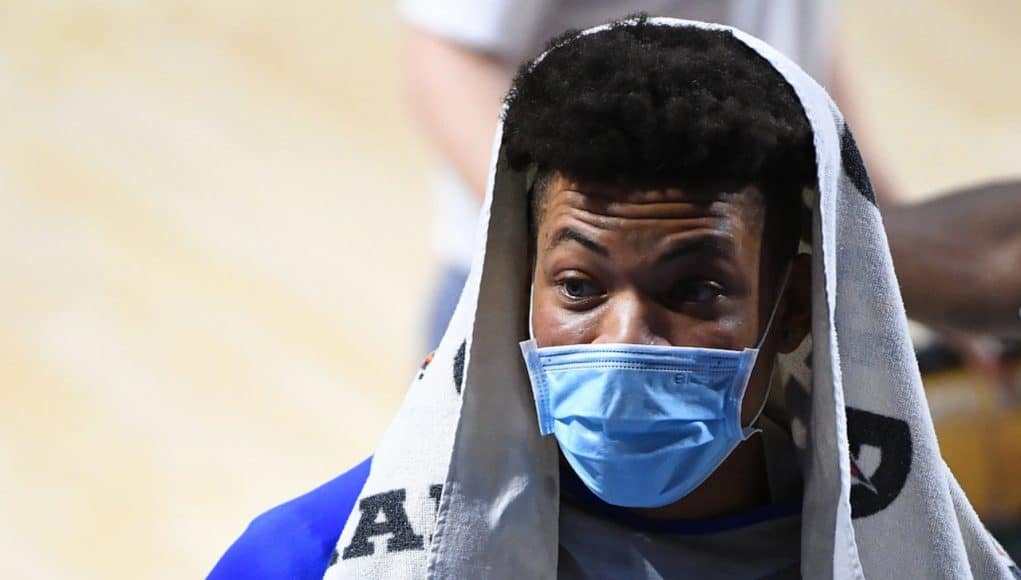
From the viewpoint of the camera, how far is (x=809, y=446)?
179 centimetres

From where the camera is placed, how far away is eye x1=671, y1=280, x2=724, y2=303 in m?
1.68

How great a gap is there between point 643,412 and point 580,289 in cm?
14

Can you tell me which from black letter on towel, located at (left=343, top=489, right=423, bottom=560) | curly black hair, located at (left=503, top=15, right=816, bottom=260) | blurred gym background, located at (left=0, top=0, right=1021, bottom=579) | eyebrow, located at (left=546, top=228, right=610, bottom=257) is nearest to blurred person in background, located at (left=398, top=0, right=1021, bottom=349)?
blurred gym background, located at (left=0, top=0, right=1021, bottom=579)

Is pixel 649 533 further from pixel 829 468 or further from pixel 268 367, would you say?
pixel 268 367

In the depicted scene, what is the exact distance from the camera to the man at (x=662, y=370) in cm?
165

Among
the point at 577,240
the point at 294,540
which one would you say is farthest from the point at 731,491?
the point at 294,540

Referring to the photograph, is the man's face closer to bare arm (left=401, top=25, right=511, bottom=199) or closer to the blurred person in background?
the blurred person in background

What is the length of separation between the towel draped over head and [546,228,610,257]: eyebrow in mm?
95

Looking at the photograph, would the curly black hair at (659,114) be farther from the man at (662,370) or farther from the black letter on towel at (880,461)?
the black letter on towel at (880,461)

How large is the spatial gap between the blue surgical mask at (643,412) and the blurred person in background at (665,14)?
64 cm

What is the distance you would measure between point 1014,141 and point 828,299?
4710 mm

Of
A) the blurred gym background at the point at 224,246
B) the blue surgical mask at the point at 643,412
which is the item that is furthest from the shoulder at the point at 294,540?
the blurred gym background at the point at 224,246

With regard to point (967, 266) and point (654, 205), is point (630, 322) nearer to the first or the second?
point (654, 205)

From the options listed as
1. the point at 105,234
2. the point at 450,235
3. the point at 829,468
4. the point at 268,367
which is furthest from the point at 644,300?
the point at 105,234
